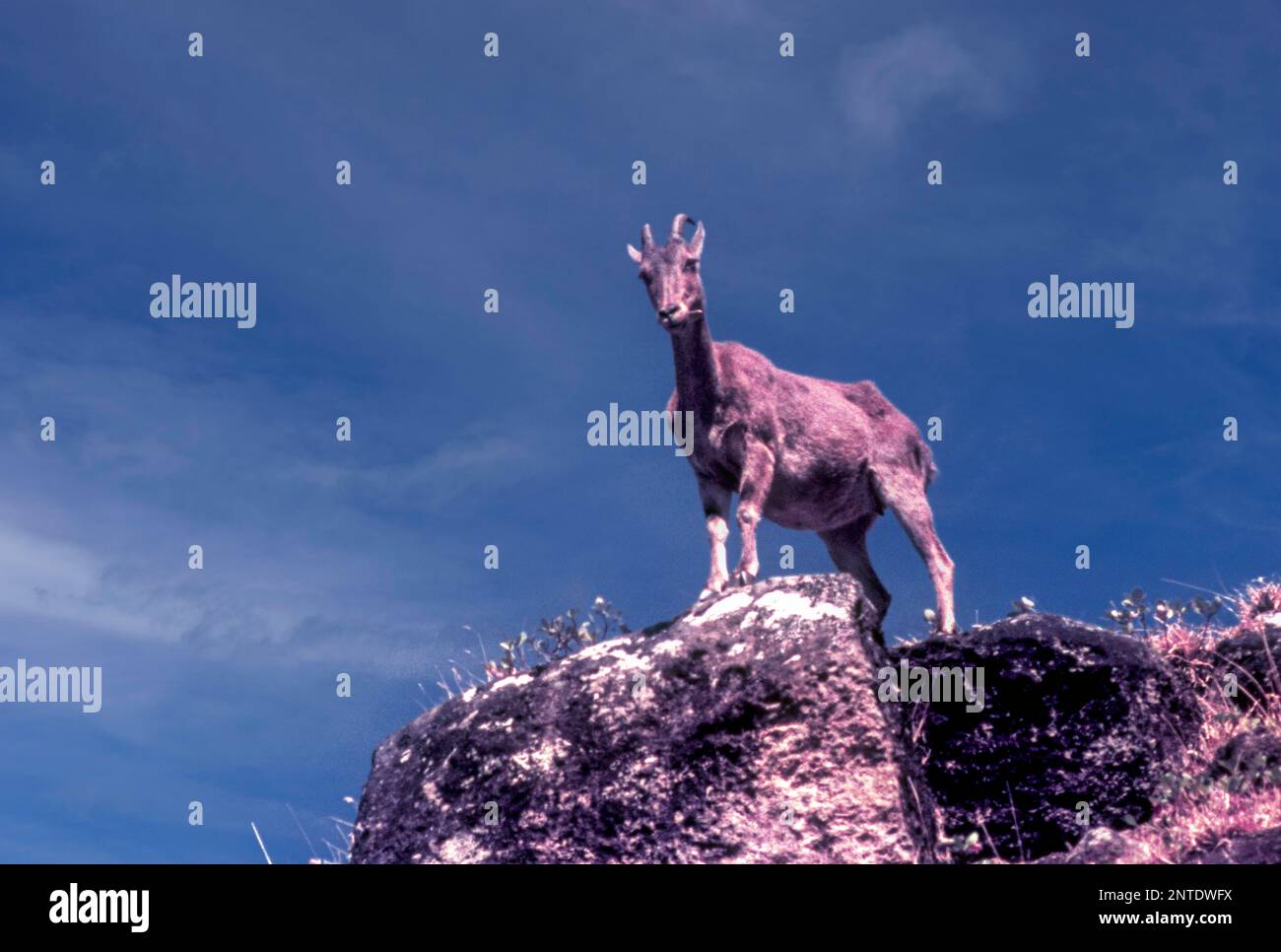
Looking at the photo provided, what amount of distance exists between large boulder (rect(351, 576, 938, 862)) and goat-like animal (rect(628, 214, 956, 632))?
186 cm

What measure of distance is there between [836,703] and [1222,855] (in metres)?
2.66

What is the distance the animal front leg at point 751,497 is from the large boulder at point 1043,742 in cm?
170

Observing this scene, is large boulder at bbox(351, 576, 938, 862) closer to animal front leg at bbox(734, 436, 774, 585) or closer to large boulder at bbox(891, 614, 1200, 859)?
large boulder at bbox(891, 614, 1200, 859)

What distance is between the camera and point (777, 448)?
1313 cm

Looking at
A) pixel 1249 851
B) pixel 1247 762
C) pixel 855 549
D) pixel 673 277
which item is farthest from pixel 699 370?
pixel 1249 851

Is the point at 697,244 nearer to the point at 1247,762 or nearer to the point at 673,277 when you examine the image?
the point at 673,277

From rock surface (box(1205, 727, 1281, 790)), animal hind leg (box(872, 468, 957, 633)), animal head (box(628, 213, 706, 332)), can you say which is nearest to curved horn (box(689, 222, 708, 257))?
animal head (box(628, 213, 706, 332))

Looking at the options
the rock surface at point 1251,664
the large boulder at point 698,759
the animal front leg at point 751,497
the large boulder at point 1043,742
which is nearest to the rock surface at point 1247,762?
the large boulder at point 1043,742

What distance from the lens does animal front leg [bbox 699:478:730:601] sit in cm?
1192

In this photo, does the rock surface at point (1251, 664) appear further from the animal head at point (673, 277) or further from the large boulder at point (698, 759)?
the animal head at point (673, 277)

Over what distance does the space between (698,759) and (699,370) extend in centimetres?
503
